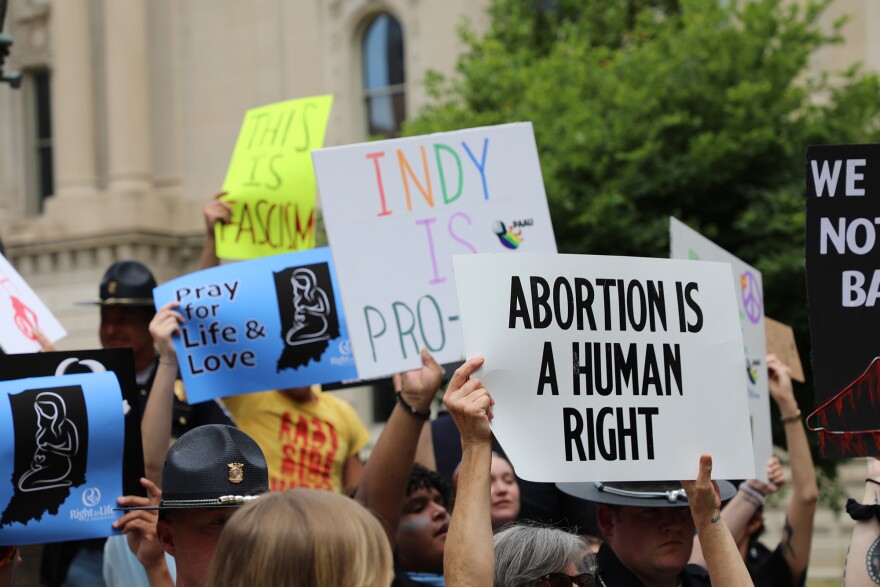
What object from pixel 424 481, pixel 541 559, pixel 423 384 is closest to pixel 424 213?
pixel 423 384

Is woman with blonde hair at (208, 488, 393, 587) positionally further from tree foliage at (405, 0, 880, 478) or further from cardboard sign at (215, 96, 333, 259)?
tree foliage at (405, 0, 880, 478)

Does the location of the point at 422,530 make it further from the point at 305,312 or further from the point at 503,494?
the point at 305,312

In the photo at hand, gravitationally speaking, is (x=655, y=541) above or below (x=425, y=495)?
below

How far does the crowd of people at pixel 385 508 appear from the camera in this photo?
2.76 meters

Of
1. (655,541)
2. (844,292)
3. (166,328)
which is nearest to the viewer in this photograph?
(655,541)

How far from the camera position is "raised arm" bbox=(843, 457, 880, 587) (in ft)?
12.5

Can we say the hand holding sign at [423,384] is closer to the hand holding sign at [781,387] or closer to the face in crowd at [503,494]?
the face in crowd at [503,494]

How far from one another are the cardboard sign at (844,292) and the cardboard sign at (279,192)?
229 cm

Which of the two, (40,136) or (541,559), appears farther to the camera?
(40,136)

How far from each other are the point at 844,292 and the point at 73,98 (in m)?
23.9

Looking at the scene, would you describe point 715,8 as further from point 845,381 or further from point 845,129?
point 845,381

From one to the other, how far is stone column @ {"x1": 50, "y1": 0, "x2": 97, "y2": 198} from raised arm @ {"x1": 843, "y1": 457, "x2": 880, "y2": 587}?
929 inches

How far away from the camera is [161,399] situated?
4.86 meters

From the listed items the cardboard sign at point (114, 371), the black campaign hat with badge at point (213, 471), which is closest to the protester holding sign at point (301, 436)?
the cardboard sign at point (114, 371)
